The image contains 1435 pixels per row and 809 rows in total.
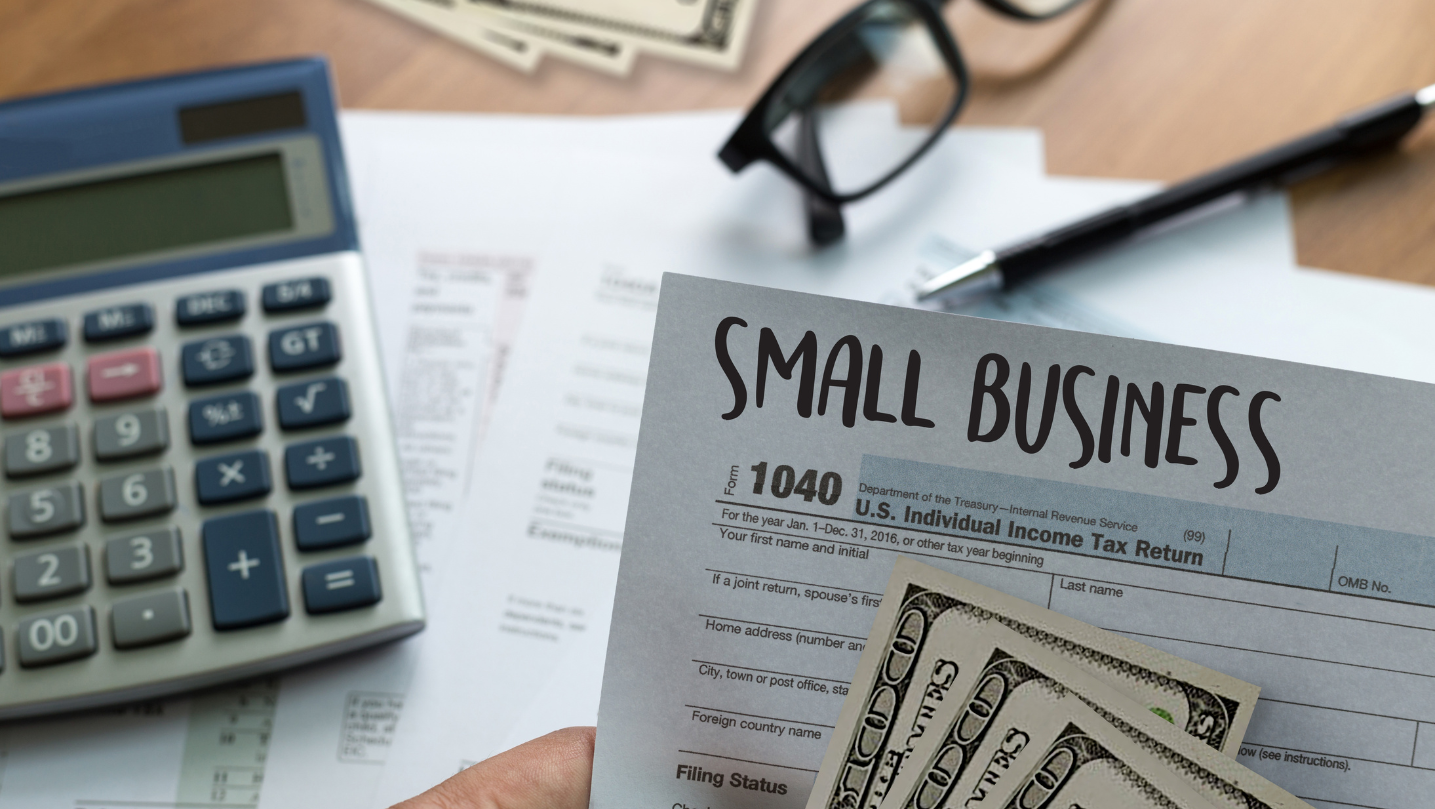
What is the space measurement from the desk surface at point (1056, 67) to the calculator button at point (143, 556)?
29 cm

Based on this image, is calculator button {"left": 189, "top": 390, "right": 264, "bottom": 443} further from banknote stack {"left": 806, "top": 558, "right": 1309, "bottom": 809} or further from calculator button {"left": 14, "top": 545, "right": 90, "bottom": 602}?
banknote stack {"left": 806, "top": 558, "right": 1309, "bottom": 809}

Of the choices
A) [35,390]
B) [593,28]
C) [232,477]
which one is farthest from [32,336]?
[593,28]

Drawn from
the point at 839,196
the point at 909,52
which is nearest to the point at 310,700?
the point at 839,196

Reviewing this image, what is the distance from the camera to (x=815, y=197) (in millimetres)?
546

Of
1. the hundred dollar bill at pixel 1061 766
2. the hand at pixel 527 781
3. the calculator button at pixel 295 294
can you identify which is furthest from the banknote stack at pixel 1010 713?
the calculator button at pixel 295 294

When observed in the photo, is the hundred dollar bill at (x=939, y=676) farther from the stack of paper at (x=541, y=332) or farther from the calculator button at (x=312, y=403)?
the calculator button at (x=312, y=403)

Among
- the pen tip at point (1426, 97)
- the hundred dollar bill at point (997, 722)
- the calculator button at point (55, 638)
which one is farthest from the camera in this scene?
the pen tip at point (1426, 97)

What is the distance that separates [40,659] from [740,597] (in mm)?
327

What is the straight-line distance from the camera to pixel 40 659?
42cm

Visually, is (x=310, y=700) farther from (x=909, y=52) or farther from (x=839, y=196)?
(x=909, y=52)

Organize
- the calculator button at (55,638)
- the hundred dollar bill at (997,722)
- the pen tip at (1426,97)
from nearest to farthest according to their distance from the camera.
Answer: the hundred dollar bill at (997,722), the calculator button at (55,638), the pen tip at (1426,97)

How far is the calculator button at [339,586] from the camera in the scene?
43 cm

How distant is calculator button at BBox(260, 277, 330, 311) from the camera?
1.56 ft

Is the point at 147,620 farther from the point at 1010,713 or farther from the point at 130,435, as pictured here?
the point at 1010,713
